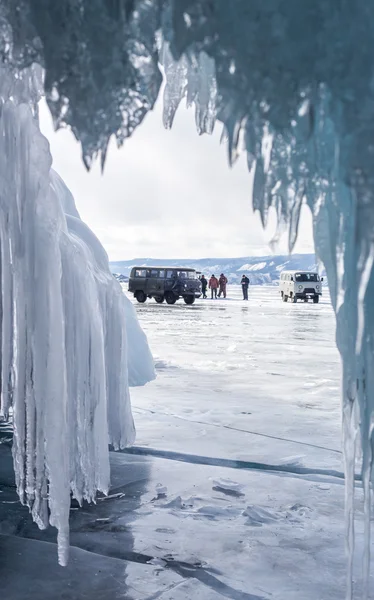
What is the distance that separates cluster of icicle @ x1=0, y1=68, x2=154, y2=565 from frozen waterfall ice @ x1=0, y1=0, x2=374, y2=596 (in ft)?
1.13

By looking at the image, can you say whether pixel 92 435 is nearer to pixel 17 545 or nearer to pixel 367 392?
pixel 17 545

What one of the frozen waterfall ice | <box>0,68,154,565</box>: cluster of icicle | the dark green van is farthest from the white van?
the frozen waterfall ice

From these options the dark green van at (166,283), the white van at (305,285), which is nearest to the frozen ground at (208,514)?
the dark green van at (166,283)

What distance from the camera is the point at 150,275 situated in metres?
29.5

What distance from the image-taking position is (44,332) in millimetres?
2928

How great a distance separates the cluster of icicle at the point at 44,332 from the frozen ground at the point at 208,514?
0.25 metres

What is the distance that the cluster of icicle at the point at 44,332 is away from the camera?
2.68 m

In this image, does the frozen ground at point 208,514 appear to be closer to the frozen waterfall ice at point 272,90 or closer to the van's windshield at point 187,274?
the frozen waterfall ice at point 272,90

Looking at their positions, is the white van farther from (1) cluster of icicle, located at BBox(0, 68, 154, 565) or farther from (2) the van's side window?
(1) cluster of icicle, located at BBox(0, 68, 154, 565)

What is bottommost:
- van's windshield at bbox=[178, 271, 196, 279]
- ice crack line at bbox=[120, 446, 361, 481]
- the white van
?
ice crack line at bbox=[120, 446, 361, 481]

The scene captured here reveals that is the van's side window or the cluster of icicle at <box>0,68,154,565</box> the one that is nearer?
the cluster of icicle at <box>0,68,154,565</box>

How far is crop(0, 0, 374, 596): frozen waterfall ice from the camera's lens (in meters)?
1.41

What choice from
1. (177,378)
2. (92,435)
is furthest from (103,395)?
(177,378)

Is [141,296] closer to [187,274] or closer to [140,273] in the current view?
[140,273]
